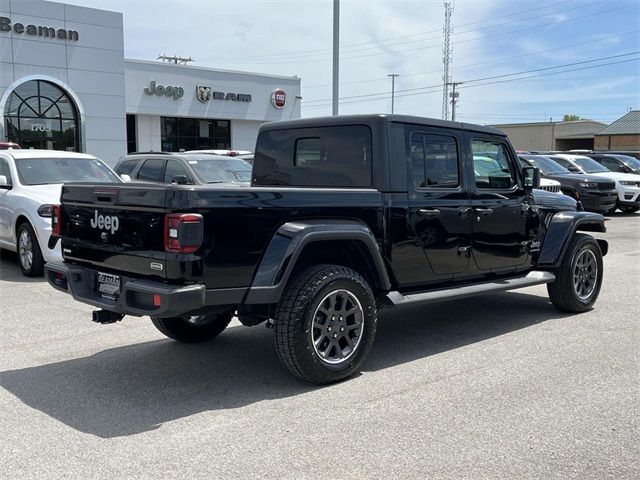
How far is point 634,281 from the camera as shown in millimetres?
9188

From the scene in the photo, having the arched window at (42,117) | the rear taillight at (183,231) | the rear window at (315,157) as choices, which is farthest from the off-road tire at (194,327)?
the arched window at (42,117)

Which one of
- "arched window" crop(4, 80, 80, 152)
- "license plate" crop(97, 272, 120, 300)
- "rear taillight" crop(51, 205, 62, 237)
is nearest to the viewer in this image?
"license plate" crop(97, 272, 120, 300)

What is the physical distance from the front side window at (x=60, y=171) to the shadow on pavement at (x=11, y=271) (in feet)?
4.31

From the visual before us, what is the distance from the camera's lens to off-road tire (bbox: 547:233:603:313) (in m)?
6.96

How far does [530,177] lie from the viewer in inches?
265

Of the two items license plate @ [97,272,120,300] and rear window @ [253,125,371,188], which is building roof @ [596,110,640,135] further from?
license plate @ [97,272,120,300]

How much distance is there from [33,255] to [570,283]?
686cm

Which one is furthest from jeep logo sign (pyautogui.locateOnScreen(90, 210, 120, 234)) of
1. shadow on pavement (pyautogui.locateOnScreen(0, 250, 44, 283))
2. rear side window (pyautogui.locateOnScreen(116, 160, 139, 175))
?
rear side window (pyautogui.locateOnScreen(116, 160, 139, 175))

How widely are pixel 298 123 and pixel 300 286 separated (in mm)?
1872

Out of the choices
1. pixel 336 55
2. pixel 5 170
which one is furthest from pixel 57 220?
pixel 336 55

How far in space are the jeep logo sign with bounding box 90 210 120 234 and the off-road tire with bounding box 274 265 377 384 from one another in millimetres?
1277

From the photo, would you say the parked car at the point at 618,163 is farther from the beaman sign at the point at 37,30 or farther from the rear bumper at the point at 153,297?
the rear bumper at the point at 153,297

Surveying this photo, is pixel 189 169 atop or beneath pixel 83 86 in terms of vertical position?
beneath

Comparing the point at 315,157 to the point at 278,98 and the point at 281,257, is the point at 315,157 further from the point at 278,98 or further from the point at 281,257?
the point at 278,98
